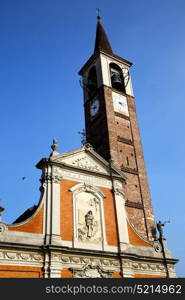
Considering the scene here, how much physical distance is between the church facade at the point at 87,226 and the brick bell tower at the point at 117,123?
0.10 meters

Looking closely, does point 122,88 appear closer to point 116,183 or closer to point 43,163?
point 116,183

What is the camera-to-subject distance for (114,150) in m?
22.7

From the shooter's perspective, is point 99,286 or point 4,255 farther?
point 4,255

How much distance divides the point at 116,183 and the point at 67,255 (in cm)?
558

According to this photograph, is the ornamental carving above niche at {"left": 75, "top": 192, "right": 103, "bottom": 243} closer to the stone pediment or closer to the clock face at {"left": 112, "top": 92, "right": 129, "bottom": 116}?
the stone pediment

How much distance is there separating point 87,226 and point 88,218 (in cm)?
42

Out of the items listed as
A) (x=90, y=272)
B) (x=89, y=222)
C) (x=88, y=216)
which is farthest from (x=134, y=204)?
(x=90, y=272)

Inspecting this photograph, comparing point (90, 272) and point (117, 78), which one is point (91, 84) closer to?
point (117, 78)

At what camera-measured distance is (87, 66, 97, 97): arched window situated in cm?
2813

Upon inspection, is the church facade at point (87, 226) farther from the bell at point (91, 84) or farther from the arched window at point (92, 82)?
the bell at point (91, 84)

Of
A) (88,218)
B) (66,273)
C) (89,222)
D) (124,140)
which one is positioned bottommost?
(66,273)

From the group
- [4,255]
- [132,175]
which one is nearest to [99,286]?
[4,255]

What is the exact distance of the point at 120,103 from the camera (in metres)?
26.5

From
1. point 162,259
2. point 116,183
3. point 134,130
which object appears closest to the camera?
point 162,259
